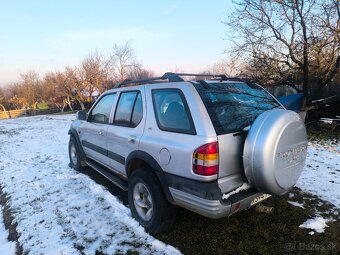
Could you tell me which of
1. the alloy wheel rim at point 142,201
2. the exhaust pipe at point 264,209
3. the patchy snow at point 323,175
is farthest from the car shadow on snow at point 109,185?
the patchy snow at point 323,175

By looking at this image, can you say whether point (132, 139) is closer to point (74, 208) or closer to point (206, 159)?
point (206, 159)

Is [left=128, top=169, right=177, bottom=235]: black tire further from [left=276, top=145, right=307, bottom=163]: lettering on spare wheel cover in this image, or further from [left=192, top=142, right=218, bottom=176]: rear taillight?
[left=276, top=145, right=307, bottom=163]: lettering on spare wheel cover

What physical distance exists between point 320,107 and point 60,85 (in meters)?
32.6

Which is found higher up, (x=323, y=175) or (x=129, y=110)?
(x=129, y=110)

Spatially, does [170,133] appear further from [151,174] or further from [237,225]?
[237,225]

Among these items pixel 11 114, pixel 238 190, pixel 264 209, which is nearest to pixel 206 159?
pixel 238 190

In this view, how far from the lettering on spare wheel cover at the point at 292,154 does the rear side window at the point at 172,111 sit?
0.95 m

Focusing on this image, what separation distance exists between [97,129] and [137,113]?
4.51 feet

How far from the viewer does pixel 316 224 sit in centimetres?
365

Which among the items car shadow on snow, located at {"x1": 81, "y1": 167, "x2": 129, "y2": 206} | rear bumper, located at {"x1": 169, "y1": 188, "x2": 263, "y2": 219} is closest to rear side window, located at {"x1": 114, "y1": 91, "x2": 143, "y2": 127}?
rear bumper, located at {"x1": 169, "y1": 188, "x2": 263, "y2": 219}

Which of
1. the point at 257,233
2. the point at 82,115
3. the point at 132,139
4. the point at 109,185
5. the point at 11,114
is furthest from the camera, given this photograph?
the point at 11,114

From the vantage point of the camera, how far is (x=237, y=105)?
132 inches

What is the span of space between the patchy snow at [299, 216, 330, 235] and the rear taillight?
1726 mm

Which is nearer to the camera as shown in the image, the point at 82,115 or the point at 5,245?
the point at 5,245
